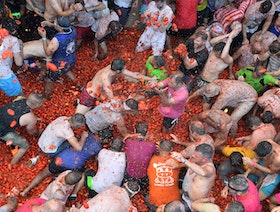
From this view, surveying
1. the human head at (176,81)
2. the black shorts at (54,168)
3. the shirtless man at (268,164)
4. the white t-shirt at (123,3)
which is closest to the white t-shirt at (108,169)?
the black shorts at (54,168)

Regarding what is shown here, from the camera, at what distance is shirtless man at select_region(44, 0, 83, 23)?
24.7 feet

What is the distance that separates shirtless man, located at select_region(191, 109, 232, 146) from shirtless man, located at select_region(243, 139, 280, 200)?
0.74 m

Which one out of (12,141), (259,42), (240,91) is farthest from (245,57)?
(12,141)

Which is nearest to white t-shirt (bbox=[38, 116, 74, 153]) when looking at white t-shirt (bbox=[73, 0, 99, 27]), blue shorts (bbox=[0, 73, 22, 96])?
blue shorts (bbox=[0, 73, 22, 96])

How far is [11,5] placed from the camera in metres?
8.65

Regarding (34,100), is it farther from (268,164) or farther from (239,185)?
(268,164)

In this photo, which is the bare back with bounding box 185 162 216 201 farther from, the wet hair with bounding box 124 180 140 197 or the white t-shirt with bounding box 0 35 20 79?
the white t-shirt with bounding box 0 35 20 79

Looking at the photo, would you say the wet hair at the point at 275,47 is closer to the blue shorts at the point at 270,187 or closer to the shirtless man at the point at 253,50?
the shirtless man at the point at 253,50

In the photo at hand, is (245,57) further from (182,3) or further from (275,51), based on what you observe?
(182,3)

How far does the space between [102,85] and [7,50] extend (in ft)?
5.37

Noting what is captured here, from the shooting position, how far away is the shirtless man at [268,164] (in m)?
6.46

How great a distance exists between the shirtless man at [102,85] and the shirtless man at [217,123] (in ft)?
4.64

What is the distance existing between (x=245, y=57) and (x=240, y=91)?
131 cm

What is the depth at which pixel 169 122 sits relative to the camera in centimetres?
740
